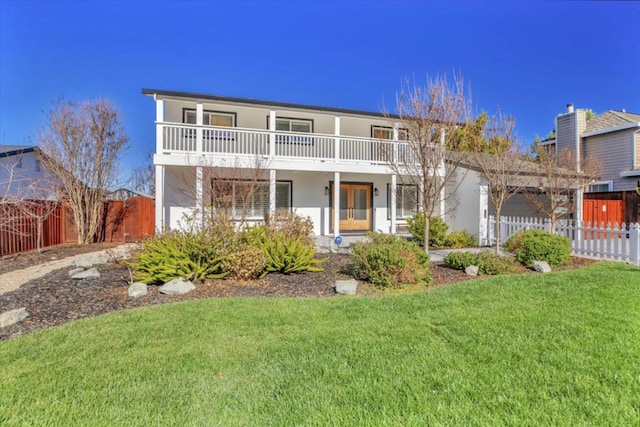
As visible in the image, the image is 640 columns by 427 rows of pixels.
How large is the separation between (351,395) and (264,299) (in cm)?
306

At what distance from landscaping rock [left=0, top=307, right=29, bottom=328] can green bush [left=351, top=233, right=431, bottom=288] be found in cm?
529

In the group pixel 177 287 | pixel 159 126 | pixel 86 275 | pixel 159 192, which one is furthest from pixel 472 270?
pixel 159 126

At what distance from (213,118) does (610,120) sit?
71.6 ft

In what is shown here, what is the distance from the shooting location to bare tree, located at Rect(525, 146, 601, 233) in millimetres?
12516

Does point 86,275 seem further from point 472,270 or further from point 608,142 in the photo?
point 608,142

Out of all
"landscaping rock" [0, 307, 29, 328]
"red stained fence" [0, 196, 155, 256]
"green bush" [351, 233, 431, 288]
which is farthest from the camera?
"red stained fence" [0, 196, 155, 256]

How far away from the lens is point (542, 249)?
8367 millimetres

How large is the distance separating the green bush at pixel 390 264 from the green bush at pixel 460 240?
5990 millimetres

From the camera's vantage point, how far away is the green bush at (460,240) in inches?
496

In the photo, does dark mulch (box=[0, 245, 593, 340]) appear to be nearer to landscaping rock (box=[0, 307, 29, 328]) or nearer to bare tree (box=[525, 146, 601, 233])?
landscaping rock (box=[0, 307, 29, 328])

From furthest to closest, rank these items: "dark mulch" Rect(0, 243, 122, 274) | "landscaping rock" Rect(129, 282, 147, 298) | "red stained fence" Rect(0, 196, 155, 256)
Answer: "red stained fence" Rect(0, 196, 155, 256) → "dark mulch" Rect(0, 243, 122, 274) → "landscaping rock" Rect(129, 282, 147, 298)

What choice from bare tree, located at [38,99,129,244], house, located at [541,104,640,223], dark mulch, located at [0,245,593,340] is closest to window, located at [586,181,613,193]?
house, located at [541,104,640,223]

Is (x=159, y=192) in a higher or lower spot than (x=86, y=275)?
higher

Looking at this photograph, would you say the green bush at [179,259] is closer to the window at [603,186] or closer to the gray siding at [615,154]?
the window at [603,186]
